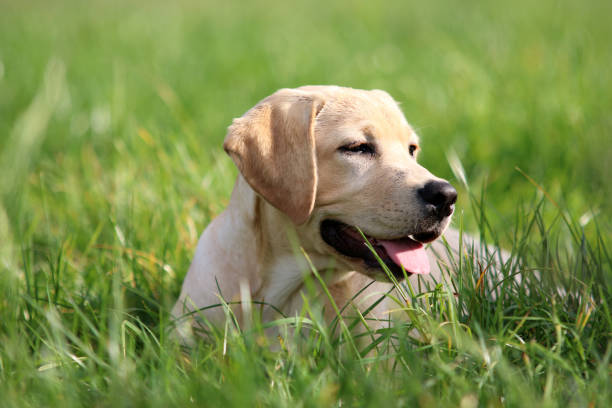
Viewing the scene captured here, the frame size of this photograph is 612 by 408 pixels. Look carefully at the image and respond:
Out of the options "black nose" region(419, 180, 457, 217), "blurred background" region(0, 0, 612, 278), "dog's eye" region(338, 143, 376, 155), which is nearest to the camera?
"black nose" region(419, 180, 457, 217)

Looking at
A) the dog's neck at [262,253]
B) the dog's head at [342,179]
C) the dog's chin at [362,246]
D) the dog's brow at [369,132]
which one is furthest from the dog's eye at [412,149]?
the dog's neck at [262,253]

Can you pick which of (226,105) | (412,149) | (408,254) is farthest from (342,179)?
(226,105)

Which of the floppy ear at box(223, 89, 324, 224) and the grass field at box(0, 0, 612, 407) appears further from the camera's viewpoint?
the floppy ear at box(223, 89, 324, 224)

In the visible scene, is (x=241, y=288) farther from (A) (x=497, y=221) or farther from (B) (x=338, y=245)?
(A) (x=497, y=221)

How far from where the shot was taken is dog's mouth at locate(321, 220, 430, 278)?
250cm

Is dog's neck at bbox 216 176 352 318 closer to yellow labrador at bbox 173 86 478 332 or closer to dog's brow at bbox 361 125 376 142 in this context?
yellow labrador at bbox 173 86 478 332

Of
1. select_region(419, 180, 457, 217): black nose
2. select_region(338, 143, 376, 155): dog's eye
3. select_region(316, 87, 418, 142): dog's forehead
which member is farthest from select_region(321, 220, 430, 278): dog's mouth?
select_region(316, 87, 418, 142): dog's forehead

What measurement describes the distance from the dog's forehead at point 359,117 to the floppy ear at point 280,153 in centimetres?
10

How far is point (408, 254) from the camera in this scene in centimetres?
252

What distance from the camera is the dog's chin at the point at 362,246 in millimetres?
2490

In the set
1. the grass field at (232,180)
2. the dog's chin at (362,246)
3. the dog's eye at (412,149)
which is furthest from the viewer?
the dog's eye at (412,149)

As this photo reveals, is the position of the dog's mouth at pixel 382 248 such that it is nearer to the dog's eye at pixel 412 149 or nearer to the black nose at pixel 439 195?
the black nose at pixel 439 195

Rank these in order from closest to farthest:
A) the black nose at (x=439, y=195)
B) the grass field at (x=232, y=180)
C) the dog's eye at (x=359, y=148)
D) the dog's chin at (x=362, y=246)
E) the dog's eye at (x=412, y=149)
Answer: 1. the grass field at (x=232, y=180)
2. the black nose at (x=439, y=195)
3. the dog's chin at (x=362, y=246)
4. the dog's eye at (x=359, y=148)
5. the dog's eye at (x=412, y=149)

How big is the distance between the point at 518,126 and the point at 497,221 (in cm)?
120
